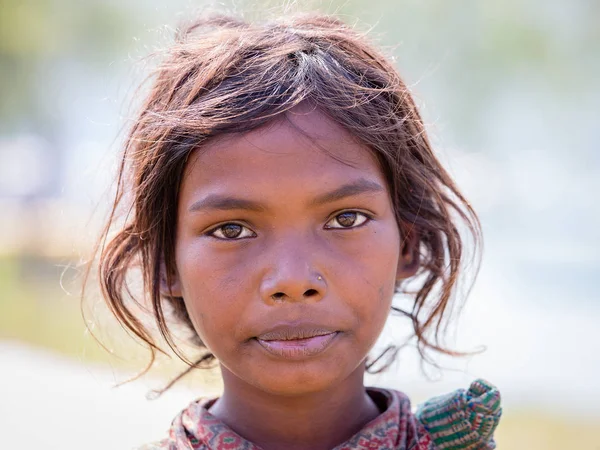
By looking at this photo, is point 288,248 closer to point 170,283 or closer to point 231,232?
point 231,232

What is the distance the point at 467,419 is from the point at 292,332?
1.39 feet

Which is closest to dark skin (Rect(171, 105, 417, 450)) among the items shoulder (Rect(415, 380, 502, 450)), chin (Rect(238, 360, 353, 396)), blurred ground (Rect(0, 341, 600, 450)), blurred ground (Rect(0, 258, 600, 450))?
chin (Rect(238, 360, 353, 396))

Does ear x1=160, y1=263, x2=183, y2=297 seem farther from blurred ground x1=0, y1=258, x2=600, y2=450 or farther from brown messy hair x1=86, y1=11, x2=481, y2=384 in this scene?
blurred ground x1=0, y1=258, x2=600, y2=450

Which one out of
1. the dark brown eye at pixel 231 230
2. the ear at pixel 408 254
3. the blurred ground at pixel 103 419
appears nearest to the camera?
the dark brown eye at pixel 231 230

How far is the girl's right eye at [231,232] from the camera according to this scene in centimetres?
148

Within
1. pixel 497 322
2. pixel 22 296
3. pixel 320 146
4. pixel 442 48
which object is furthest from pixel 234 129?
pixel 442 48

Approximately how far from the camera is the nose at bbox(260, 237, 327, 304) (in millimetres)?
1386

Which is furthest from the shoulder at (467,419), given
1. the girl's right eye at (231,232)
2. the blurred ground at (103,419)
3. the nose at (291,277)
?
the blurred ground at (103,419)

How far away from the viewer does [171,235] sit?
5.40 ft

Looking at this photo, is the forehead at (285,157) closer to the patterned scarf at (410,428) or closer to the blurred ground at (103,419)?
the patterned scarf at (410,428)

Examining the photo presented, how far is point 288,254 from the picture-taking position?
142 centimetres

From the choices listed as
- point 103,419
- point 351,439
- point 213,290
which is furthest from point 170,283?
point 103,419

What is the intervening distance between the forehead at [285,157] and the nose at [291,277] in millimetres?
113

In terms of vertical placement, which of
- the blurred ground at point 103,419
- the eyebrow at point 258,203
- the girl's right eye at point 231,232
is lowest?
the blurred ground at point 103,419
